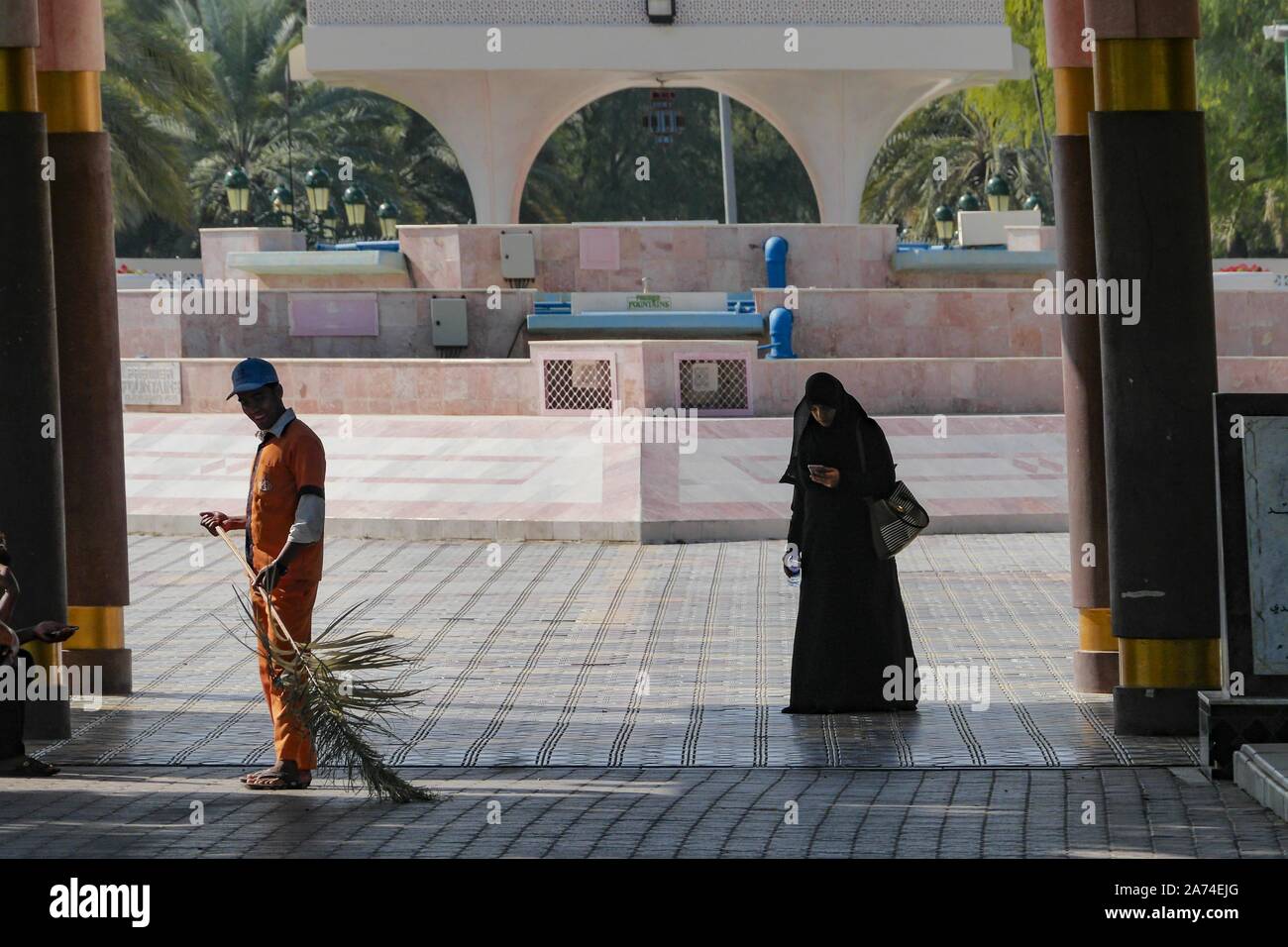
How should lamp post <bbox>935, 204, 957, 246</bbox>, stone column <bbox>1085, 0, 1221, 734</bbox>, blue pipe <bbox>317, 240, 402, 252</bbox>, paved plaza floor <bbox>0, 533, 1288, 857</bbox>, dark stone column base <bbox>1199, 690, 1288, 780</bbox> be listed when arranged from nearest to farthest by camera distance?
paved plaza floor <bbox>0, 533, 1288, 857</bbox>, dark stone column base <bbox>1199, 690, 1288, 780</bbox>, stone column <bbox>1085, 0, 1221, 734</bbox>, blue pipe <bbox>317, 240, 402, 252</bbox>, lamp post <bbox>935, 204, 957, 246</bbox>

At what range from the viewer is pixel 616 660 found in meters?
11.0

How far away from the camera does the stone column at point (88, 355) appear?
9930 mm

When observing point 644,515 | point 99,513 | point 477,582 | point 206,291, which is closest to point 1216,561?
point 99,513

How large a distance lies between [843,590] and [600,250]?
15745mm

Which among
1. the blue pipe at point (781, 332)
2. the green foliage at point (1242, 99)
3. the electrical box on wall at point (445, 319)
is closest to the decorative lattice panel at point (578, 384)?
the blue pipe at point (781, 332)

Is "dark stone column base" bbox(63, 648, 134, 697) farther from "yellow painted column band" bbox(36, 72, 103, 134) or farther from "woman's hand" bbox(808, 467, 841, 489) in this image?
"woman's hand" bbox(808, 467, 841, 489)

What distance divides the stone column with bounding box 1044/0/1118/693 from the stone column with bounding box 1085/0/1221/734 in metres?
1.42

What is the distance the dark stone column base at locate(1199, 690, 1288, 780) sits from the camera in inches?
292

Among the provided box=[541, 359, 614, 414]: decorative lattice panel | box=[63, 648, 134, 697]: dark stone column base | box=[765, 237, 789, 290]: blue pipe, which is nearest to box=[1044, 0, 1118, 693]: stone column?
box=[63, 648, 134, 697]: dark stone column base

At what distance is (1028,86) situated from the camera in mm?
34875

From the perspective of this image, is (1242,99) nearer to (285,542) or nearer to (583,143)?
(583,143)

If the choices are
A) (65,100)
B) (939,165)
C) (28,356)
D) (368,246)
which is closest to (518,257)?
(368,246)

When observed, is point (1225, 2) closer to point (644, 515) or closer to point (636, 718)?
point (644, 515)

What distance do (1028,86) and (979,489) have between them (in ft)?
62.4
